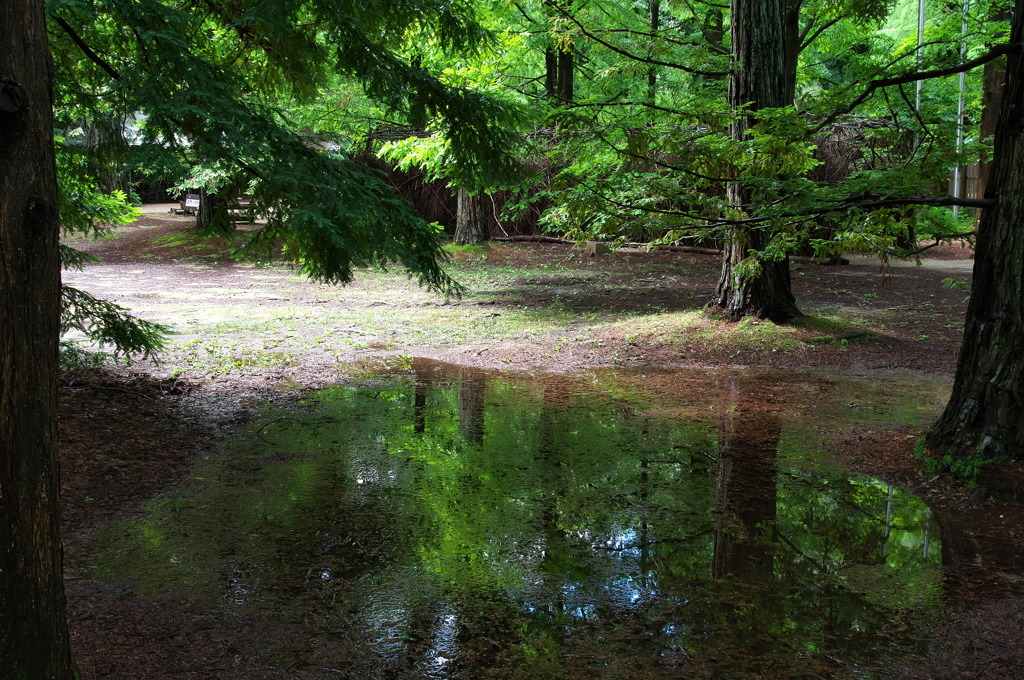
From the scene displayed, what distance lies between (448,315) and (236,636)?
9.59m

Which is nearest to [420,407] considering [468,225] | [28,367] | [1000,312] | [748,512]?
[748,512]

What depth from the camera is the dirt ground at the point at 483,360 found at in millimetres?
3357

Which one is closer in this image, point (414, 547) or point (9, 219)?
point (9, 219)

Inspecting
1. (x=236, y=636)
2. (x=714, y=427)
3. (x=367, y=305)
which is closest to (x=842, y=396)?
(x=714, y=427)

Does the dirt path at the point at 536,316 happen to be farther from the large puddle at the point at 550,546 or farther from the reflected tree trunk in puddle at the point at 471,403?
the large puddle at the point at 550,546

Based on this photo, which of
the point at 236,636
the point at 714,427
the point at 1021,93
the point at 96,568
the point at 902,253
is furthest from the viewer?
the point at 714,427

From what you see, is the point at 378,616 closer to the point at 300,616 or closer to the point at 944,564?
the point at 300,616

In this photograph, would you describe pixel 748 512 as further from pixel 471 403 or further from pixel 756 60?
pixel 756 60

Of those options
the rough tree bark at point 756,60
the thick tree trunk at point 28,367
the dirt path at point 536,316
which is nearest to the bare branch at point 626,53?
the rough tree bark at point 756,60

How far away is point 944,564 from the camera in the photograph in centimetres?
411

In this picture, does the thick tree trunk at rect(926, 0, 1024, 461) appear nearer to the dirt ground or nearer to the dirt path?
the dirt ground

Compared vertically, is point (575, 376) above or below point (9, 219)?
below

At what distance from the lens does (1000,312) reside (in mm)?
4898

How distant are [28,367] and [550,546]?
286cm
